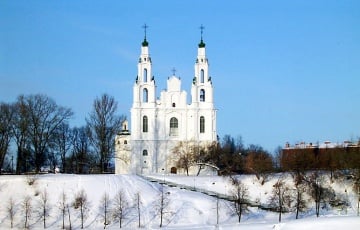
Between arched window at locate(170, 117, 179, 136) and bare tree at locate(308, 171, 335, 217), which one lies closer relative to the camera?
bare tree at locate(308, 171, 335, 217)

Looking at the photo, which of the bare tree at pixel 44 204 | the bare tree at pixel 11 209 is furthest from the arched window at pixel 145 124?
the bare tree at pixel 11 209

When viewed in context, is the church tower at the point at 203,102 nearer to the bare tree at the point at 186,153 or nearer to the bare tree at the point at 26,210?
the bare tree at the point at 186,153

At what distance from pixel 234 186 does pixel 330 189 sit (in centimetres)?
727

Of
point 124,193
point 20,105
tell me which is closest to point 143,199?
point 124,193

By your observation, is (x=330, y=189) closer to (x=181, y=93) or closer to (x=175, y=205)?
(x=175, y=205)

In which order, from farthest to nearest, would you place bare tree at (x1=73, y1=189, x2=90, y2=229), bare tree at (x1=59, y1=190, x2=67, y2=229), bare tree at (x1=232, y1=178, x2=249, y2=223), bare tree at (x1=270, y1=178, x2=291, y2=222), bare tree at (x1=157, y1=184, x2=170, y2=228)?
bare tree at (x1=270, y1=178, x2=291, y2=222) < bare tree at (x1=232, y1=178, x2=249, y2=223) < bare tree at (x1=73, y1=189, x2=90, y2=229) < bare tree at (x1=157, y1=184, x2=170, y2=228) < bare tree at (x1=59, y1=190, x2=67, y2=229)

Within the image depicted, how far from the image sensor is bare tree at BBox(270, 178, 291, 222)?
46.7 m

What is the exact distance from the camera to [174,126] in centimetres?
7138

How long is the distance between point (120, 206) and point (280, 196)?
11.1 metres

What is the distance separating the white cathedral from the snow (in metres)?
13.2

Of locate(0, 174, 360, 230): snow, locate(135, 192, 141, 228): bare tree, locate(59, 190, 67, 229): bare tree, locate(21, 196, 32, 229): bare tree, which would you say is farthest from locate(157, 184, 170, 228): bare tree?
locate(21, 196, 32, 229): bare tree

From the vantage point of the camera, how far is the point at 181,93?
71.4 metres

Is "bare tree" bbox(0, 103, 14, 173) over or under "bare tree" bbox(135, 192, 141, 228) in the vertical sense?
over

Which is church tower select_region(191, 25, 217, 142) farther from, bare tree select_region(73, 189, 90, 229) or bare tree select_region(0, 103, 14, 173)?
bare tree select_region(73, 189, 90, 229)
